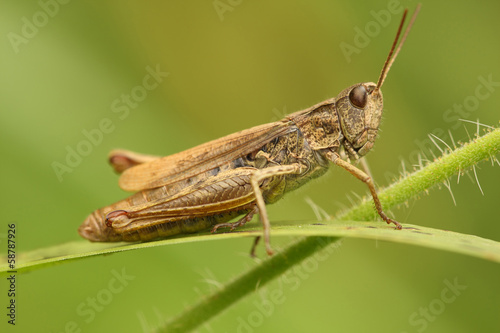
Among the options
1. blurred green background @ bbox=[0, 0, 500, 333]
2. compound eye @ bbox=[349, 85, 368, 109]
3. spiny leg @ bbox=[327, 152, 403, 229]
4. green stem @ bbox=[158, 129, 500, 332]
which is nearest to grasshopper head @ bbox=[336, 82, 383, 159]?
compound eye @ bbox=[349, 85, 368, 109]

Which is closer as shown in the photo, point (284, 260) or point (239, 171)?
point (284, 260)

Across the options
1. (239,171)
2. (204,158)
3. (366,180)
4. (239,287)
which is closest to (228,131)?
(204,158)

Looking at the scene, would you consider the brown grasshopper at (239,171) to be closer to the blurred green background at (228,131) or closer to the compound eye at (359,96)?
the compound eye at (359,96)

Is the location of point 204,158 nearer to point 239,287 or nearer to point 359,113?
point 239,287

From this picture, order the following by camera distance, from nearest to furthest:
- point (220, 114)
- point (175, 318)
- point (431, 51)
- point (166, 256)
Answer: point (175, 318) → point (166, 256) → point (431, 51) → point (220, 114)

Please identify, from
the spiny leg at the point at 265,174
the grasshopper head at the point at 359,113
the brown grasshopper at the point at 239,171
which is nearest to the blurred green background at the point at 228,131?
the spiny leg at the point at 265,174

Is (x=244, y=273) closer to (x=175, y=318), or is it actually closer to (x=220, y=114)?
(x=175, y=318)

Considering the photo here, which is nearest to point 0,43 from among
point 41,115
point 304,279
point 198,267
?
point 41,115

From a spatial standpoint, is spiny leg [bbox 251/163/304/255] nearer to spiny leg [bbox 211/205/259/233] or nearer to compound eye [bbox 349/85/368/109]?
spiny leg [bbox 211/205/259/233]
